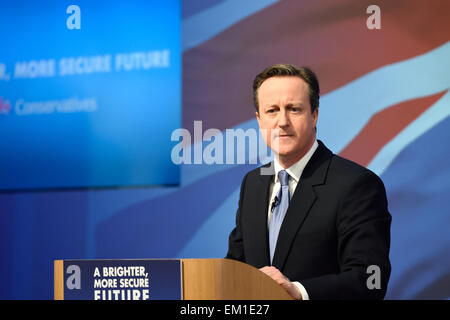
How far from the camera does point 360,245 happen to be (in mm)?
2244

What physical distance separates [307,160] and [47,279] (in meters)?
2.85

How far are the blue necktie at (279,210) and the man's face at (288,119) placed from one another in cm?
7

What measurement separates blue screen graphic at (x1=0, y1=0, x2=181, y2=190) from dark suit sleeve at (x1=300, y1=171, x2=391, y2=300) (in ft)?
7.19

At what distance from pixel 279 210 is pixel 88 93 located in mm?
2527

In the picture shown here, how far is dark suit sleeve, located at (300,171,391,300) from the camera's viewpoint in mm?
2129

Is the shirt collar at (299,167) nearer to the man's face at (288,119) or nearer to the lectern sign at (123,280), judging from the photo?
the man's face at (288,119)
